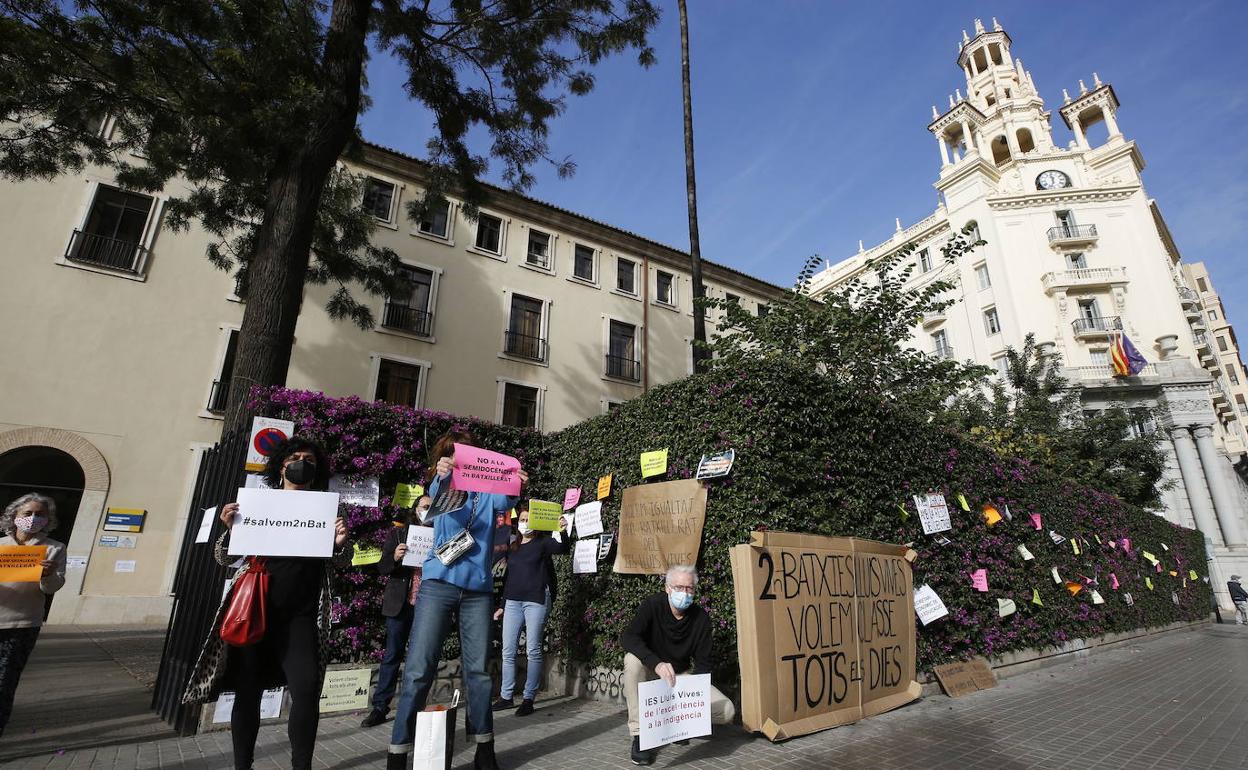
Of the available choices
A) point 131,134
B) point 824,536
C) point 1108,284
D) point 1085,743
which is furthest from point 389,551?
point 1108,284

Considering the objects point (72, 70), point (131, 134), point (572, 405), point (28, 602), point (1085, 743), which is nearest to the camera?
point (28, 602)

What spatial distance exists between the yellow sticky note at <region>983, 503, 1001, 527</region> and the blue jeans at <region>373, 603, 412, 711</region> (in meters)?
7.07

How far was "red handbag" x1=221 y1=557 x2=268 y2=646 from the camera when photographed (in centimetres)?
276

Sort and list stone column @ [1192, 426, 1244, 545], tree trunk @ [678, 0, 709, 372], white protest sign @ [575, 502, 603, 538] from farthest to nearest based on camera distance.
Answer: stone column @ [1192, 426, 1244, 545] < tree trunk @ [678, 0, 709, 372] < white protest sign @ [575, 502, 603, 538]

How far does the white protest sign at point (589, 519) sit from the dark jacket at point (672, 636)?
2.33 m

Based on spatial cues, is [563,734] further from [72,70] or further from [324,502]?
[72,70]

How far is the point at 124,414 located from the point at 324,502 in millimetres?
14718

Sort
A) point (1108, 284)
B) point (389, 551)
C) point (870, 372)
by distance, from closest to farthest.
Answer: point (389, 551) → point (870, 372) → point (1108, 284)

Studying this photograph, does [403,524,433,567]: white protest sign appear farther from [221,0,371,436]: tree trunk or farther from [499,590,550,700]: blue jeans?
[221,0,371,436]: tree trunk

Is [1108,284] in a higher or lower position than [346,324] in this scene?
higher

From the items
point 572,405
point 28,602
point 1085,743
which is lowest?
point 1085,743

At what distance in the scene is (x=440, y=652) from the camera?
138 inches

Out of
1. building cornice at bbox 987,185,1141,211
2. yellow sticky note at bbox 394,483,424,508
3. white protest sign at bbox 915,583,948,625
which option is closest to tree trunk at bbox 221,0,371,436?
yellow sticky note at bbox 394,483,424,508

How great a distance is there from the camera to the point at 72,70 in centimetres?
698
